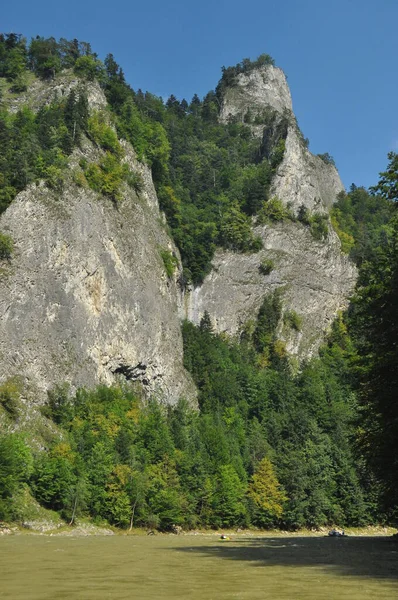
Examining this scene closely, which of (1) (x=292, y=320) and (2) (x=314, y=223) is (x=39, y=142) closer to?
(1) (x=292, y=320)

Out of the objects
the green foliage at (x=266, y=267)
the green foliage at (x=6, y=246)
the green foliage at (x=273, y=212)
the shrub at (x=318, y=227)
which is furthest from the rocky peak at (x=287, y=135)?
the green foliage at (x=6, y=246)

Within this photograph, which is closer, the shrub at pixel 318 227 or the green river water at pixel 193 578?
the green river water at pixel 193 578

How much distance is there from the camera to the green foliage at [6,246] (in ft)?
221

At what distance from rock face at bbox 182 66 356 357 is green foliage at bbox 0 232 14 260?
144ft

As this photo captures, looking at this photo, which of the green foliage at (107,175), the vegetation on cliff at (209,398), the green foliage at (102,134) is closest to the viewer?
the vegetation on cliff at (209,398)

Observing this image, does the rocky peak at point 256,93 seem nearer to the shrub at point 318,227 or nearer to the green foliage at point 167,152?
the green foliage at point 167,152

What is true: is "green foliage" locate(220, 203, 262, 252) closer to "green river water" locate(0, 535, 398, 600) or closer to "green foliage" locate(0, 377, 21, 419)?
"green foliage" locate(0, 377, 21, 419)

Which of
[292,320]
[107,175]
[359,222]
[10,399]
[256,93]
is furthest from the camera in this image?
[256,93]

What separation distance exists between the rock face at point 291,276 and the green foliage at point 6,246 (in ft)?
144

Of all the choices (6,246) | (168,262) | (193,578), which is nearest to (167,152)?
(168,262)

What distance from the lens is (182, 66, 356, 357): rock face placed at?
110562 millimetres

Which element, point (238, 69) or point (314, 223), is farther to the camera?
point (238, 69)

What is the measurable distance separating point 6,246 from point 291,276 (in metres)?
62.2

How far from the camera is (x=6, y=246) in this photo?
221 feet
